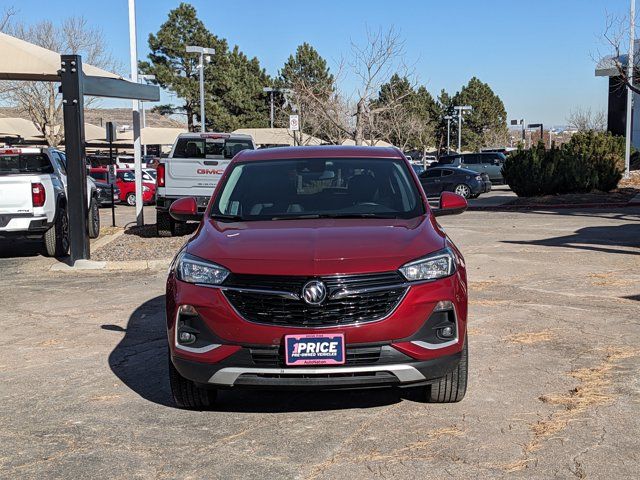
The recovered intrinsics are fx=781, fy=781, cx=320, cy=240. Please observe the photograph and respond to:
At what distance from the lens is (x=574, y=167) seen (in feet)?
80.5

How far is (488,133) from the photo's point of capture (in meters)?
Result: 92.9

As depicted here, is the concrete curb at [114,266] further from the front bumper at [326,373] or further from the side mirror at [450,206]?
the front bumper at [326,373]

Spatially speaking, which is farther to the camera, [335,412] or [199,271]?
[335,412]

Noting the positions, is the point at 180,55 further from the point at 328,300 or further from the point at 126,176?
the point at 328,300

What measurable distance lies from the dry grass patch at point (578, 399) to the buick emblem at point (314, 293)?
52.2 inches

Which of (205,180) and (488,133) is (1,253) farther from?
(488,133)

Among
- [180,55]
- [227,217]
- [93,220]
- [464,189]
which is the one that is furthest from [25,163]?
[180,55]

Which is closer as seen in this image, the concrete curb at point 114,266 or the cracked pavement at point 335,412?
the cracked pavement at point 335,412

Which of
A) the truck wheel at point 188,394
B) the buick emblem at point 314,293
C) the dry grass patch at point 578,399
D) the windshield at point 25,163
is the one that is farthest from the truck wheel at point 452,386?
the windshield at point 25,163

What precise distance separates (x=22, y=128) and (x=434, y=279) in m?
38.0

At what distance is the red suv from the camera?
4.41 m

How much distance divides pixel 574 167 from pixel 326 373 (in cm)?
2186

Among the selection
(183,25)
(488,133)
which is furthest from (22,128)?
(488,133)

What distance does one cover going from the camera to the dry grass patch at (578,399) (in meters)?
4.34
